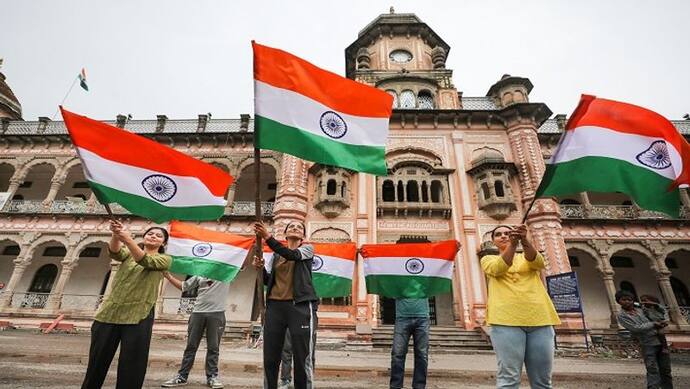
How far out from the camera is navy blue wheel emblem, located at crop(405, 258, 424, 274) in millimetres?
7066

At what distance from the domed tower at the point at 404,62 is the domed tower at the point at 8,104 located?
23.3 metres

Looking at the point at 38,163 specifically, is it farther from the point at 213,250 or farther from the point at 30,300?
the point at 213,250

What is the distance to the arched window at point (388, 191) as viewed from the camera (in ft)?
56.0

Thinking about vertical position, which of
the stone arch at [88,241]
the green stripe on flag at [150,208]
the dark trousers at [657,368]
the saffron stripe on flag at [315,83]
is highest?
the stone arch at [88,241]

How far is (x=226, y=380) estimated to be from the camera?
200 inches

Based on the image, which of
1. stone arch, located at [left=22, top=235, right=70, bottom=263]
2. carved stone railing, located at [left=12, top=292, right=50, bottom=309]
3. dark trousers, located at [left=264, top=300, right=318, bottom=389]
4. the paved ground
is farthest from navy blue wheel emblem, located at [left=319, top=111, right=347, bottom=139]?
carved stone railing, located at [left=12, top=292, right=50, bottom=309]

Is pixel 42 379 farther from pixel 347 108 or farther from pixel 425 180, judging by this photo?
pixel 425 180

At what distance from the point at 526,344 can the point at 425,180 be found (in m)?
14.1

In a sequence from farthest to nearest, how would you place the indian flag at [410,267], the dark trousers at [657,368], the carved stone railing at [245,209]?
the carved stone railing at [245,209]
the indian flag at [410,267]
the dark trousers at [657,368]

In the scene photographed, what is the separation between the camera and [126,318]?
3.02 meters

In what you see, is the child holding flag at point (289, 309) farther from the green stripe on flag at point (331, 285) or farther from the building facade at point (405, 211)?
the building facade at point (405, 211)

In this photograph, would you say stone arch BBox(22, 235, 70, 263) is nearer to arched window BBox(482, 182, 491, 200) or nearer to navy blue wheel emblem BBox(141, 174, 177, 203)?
navy blue wheel emblem BBox(141, 174, 177, 203)

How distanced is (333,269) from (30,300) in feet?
57.7

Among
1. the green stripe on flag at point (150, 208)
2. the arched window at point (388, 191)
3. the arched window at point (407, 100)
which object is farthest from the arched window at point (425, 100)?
the green stripe on flag at point (150, 208)
